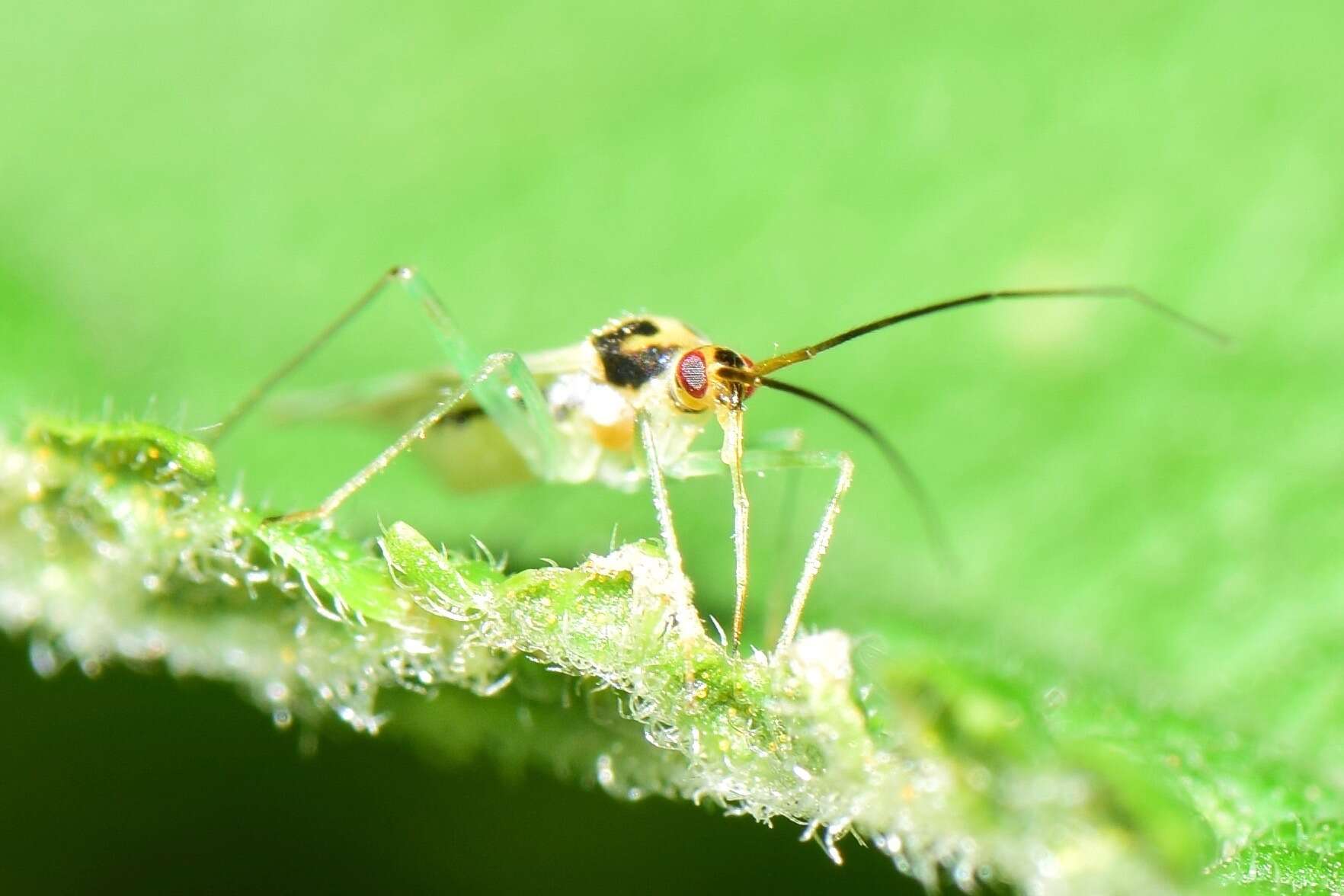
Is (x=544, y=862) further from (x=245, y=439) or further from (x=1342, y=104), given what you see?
(x=1342, y=104)

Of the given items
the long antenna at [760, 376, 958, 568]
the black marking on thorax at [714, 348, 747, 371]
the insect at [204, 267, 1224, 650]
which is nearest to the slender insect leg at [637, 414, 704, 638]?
the insect at [204, 267, 1224, 650]

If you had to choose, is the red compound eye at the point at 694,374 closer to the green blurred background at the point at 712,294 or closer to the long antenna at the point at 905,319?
the long antenna at the point at 905,319

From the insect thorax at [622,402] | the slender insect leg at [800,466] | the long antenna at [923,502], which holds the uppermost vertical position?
the insect thorax at [622,402]

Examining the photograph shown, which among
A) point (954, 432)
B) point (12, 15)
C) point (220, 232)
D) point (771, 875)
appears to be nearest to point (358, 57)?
point (220, 232)

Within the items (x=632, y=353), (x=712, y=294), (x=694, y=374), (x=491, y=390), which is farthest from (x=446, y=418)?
(x=712, y=294)

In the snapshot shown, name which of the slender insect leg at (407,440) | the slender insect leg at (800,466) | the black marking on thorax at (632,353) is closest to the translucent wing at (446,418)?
the black marking on thorax at (632,353)

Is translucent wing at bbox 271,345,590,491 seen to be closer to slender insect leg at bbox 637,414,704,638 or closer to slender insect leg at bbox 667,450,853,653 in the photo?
slender insect leg at bbox 637,414,704,638

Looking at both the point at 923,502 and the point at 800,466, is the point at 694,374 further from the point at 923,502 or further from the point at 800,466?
the point at 923,502

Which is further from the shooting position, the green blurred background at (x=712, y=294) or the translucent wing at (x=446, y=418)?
the translucent wing at (x=446, y=418)
